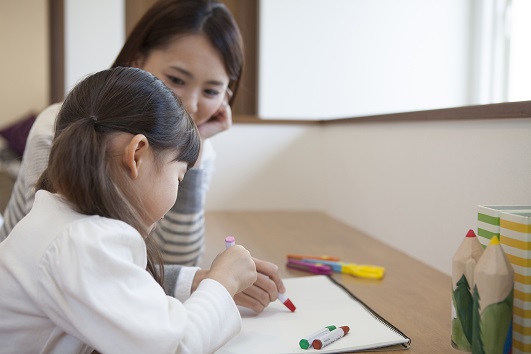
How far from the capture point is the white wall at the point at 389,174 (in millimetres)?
1019

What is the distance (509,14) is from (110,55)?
1.66 meters

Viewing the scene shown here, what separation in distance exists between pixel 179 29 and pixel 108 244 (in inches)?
29.3

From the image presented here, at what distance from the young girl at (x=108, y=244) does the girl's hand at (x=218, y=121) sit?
0.68m

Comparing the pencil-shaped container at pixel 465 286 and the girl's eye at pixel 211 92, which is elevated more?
the girl's eye at pixel 211 92

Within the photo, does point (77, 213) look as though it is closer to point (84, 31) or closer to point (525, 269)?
point (525, 269)

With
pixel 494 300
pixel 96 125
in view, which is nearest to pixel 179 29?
pixel 96 125

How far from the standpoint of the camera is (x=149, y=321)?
596 mm

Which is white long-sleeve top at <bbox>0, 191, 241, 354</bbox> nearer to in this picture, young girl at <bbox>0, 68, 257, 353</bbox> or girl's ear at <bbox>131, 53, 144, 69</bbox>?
young girl at <bbox>0, 68, 257, 353</bbox>

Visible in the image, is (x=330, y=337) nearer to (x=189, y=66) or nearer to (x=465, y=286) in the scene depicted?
(x=465, y=286)

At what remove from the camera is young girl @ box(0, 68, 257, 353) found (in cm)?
59

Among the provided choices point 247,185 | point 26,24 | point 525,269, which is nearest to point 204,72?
point 525,269

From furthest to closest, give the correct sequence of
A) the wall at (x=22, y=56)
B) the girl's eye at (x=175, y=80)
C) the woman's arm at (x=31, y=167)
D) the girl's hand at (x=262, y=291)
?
the wall at (x=22, y=56) < the girl's eye at (x=175, y=80) < the woman's arm at (x=31, y=167) < the girl's hand at (x=262, y=291)

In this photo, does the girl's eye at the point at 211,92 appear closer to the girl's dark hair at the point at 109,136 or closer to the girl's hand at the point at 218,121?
the girl's hand at the point at 218,121

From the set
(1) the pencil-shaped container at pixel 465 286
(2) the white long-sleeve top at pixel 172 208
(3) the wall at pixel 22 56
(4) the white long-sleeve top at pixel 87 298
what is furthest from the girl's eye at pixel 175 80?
(3) the wall at pixel 22 56
